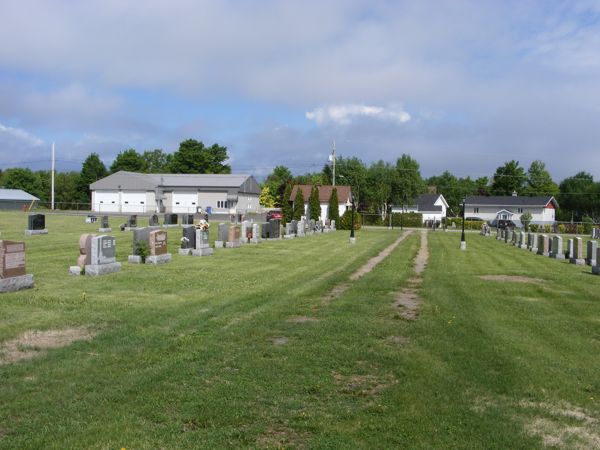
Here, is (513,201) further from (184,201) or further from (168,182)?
(168,182)

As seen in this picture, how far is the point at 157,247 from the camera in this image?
16609mm

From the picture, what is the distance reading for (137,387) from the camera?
569 cm

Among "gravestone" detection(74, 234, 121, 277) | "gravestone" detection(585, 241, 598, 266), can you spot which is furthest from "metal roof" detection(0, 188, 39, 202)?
"gravestone" detection(585, 241, 598, 266)

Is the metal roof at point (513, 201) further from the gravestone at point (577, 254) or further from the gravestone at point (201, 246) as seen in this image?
the gravestone at point (201, 246)

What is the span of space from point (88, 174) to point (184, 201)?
81.7 ft

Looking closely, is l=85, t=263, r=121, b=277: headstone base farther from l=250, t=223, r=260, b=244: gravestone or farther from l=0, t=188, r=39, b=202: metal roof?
l=0, t=188, r=39, b=202: metal roof

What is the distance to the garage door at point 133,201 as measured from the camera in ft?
250

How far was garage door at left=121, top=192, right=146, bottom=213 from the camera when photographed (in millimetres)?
76250

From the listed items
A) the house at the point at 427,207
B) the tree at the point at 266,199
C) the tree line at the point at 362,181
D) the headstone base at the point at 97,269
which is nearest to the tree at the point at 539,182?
the tree line at the point at 362,181

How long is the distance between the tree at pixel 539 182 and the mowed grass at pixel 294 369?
9335 centimetres

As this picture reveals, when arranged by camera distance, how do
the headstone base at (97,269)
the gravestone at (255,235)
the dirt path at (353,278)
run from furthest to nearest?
the gravestone at (255,235), the headstone base at (97,269), the dirt path at (353,278)

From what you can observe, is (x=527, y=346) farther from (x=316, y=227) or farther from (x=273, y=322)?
(x=316, y=227)

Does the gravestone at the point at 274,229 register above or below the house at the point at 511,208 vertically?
below

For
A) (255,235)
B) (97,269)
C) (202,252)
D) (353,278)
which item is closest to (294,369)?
(97,269)
